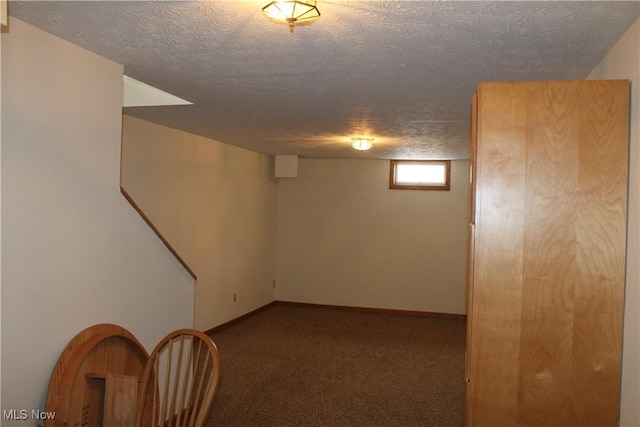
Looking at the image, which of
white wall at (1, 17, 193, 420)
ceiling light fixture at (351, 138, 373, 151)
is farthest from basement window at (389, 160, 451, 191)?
white wall at (1, 17, 193, 420)

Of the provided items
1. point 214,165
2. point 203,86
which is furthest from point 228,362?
point 203,86

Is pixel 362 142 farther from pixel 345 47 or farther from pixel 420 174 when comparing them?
pixel 345 47

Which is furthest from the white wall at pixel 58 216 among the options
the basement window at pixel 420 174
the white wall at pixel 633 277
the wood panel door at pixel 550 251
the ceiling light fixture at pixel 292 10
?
the basement window at pixel 420 174

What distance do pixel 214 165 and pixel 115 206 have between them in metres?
3.29

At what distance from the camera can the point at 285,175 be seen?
24.1ft

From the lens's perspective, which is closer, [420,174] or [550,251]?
[550,251]

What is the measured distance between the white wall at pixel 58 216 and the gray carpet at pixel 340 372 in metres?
1.43

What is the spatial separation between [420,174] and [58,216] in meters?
5.89

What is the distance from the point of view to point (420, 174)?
754cm

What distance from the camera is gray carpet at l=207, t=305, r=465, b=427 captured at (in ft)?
12.6

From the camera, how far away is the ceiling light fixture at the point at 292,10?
172 cm

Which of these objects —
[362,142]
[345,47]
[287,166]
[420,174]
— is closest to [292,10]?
[345,47]

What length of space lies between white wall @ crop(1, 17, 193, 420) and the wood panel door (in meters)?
1.95

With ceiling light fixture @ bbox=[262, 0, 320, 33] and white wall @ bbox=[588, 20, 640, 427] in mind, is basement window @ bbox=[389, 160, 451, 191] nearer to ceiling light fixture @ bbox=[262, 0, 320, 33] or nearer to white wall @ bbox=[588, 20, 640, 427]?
white wall @ bbox=[588, 20, 640, 427]
